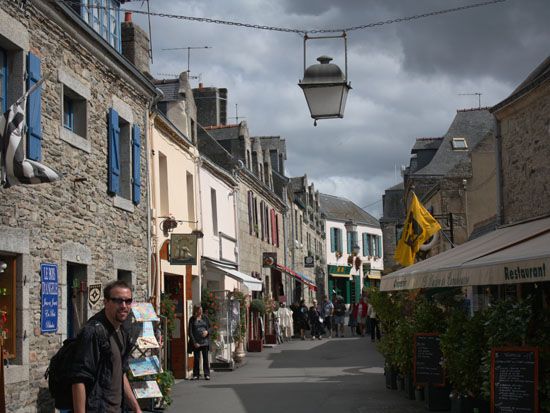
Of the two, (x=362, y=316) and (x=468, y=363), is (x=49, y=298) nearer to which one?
(x=468, y=363)

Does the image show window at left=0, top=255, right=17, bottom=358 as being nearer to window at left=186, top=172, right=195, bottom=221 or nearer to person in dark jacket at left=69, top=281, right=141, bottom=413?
person in dark jacket at left=69, top=281, right=141, bottom=413

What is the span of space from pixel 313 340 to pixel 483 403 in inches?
1017

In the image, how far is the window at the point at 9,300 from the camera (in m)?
10.8

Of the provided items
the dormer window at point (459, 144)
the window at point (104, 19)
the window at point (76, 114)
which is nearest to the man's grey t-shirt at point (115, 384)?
the window at point (76, 114)

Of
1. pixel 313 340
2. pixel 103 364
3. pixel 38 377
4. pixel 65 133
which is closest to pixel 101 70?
pixel 65 133

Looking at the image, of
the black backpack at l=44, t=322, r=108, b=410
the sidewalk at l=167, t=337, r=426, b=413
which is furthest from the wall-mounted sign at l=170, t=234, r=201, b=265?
the black backpack at l=44, t=322, r=108, b=410

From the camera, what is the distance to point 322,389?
16.1 metres

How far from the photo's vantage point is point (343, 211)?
6962cm

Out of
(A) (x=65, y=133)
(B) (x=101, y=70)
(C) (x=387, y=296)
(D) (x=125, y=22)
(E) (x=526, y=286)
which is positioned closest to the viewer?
(A) (x=65, y=133)

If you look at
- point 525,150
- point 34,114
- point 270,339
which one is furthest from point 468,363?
point 270,339

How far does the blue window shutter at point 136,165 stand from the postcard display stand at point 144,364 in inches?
131

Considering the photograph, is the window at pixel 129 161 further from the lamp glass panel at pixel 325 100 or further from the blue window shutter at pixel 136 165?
the lamp glass panel at pixel 325 100

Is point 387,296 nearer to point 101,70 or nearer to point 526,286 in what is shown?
point 526,286

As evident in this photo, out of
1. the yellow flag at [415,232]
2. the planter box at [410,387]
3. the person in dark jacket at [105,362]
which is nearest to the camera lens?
the person in dark jacket at [105,362]
